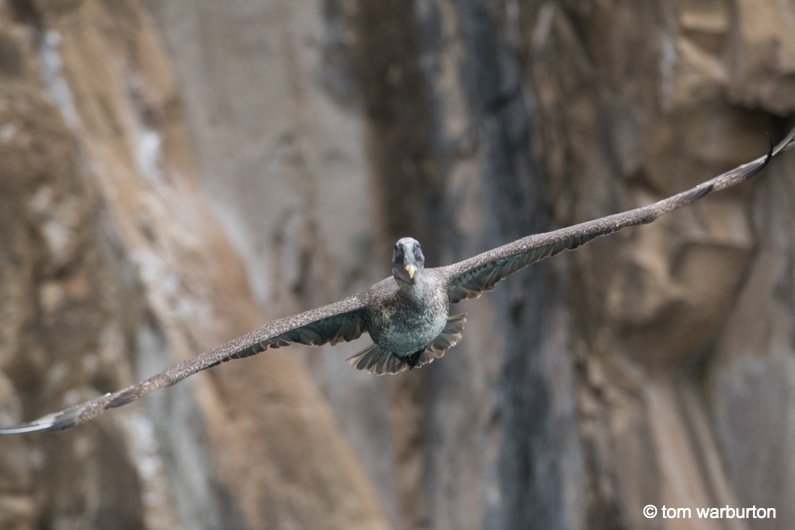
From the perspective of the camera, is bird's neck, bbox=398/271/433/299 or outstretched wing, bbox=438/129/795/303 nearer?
bird's neck, bbox=398/271/433/299

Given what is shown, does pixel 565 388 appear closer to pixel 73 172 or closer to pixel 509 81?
pixel 509 81

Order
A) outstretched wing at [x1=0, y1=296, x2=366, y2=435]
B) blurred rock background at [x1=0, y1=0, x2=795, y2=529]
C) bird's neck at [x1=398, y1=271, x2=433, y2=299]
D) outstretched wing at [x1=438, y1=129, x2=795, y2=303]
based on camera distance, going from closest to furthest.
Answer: outstretched wing at [x1=0, y1=296, x2=366, y2=435]
bird's neck at [x1=398, y1=271, x2=433, y2=299]
outstretched wing at [x1=438, y1=129, x2=795, y2=303]
blurred rock background at [x1=0, y1=0, x2=795, y2=529]

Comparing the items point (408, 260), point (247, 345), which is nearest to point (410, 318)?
point (408, 260)

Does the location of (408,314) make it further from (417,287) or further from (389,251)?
(389,251)

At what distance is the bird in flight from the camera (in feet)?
13.1

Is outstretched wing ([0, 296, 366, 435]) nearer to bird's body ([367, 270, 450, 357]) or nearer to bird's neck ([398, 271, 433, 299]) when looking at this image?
bird's body ([367, 270, 450, 357])

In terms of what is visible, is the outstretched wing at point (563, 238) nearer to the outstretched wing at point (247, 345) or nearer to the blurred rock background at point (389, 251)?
the outstretched wing at point (247, 345)

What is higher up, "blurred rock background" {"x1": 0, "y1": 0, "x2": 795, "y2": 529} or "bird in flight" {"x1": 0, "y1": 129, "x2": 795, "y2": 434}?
"blurred rock background" {"x1": 0, "y1": 0, "x2": 795, "y2": 529}

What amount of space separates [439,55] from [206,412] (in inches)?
113

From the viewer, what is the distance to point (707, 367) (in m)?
6.79

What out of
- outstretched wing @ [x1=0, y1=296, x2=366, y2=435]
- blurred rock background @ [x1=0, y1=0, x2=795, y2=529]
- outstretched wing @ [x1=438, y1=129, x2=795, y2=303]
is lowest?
outstretched wing @ [x1=0, y1=296, x2=366, y2=435]

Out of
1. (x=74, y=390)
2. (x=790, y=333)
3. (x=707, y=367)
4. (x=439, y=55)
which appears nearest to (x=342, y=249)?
(x=439, y=55)

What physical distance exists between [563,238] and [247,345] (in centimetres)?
122

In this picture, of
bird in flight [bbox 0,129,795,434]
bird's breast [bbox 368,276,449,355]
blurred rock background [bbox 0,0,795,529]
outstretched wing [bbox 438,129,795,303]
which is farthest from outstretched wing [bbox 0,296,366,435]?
blurred rock background [bbox 0,0,795,529]
